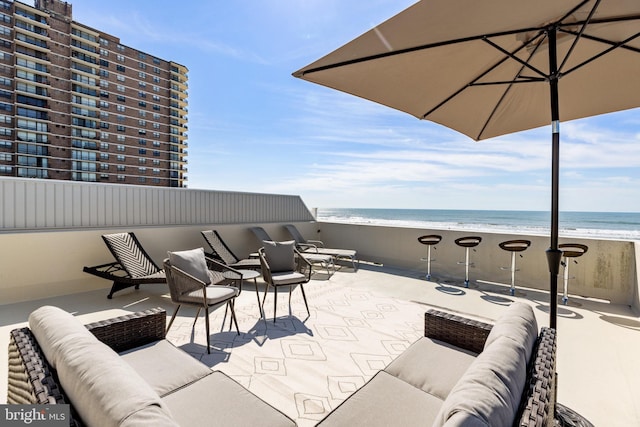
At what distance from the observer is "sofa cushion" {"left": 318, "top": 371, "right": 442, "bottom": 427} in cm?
130

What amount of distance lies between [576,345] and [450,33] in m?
3.38

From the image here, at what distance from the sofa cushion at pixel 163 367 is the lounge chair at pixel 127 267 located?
2.52 metres

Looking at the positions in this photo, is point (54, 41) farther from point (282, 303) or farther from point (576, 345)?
point (576, 345)

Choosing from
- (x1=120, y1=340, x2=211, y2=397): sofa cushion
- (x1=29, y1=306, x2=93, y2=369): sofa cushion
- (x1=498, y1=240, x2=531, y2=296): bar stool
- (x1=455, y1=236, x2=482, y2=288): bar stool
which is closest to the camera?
(x1=29, y1=306, x2=93, y2=369): sofa cushion

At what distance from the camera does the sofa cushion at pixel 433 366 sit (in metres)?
1.60

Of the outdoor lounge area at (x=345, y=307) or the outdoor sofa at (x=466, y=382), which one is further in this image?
the outdoor lounge area at (x=345, y=307)

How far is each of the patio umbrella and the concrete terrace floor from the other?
892 millimetres

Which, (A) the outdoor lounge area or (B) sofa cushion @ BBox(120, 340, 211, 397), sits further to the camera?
(A) the outdoor lounge area

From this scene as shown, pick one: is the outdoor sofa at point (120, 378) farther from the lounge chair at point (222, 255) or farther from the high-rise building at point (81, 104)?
the high-rise building at point (81, 104)

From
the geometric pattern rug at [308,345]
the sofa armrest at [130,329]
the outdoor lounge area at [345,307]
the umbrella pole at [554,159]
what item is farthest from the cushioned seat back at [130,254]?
the umbrella pole at [554,159]

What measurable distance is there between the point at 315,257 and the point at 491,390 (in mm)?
5335

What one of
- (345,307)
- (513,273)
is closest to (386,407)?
(345,307)

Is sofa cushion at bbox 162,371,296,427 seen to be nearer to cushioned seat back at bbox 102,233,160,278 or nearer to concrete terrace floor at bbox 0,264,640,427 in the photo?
concrete terrace floor at bbox 0,264,640,427

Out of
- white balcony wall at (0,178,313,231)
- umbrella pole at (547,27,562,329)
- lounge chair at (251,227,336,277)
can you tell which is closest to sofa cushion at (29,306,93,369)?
umbrella pole at (547,27,562,329)
